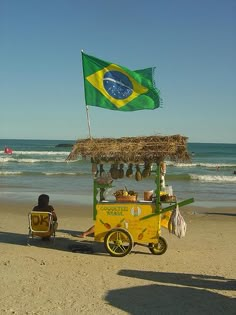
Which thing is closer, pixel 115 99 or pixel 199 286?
pixel 199 286

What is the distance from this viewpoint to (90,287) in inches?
252

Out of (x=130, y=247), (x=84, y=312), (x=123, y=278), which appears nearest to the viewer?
(x=84, y=312)

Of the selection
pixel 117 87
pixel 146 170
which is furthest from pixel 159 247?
pixel 117 87

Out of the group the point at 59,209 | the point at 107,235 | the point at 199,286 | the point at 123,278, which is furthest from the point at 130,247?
the point at 59,209

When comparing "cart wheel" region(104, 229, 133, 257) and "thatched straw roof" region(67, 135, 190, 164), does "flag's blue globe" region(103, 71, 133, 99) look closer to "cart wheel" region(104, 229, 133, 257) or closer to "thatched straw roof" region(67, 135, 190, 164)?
"thatched straw roof" region(67, 135, 190, 164)

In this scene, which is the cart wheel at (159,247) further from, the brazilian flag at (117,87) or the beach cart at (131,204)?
the brazilian flag at (117,87)

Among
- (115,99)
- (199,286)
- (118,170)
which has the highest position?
(115,99)

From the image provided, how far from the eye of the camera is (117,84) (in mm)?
8969

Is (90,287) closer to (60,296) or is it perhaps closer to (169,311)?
(60,296)

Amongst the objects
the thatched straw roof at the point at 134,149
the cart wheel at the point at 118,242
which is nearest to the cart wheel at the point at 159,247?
the cart wheel at the point at 118,242

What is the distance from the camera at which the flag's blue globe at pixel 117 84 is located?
351 inches

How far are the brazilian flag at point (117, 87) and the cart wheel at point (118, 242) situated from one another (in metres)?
→ 2.39

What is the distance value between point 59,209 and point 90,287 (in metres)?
8.25

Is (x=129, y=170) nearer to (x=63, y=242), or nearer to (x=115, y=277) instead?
(x=63, y=242)
